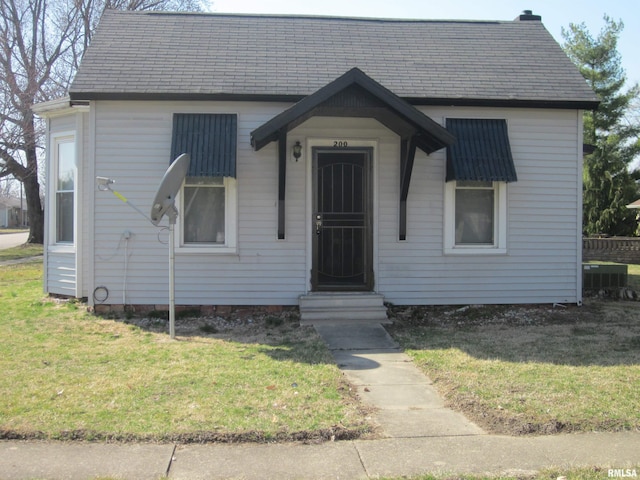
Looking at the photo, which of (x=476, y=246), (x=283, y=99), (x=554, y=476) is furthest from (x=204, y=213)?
(x=554, y=476)

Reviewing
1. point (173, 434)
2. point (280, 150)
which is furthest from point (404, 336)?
point (173, 434)

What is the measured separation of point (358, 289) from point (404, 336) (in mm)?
1748

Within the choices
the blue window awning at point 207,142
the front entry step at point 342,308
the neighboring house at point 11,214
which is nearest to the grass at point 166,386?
the front entry step at point 342,308

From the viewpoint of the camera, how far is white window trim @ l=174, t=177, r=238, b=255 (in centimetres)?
914

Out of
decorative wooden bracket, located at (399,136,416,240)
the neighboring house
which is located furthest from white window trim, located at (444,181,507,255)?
the neighboring house

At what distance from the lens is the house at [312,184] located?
9055mm

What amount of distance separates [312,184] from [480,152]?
8.89 ft

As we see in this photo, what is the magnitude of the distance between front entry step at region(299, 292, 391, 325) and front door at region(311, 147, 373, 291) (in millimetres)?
498

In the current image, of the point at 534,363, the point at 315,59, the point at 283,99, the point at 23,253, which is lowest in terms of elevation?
the point at 534,363

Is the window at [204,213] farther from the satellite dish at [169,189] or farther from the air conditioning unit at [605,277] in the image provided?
the air conditioning unit at [605,277]

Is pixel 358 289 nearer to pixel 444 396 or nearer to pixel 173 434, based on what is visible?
pixel 444 396

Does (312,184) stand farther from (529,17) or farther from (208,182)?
(529,17)

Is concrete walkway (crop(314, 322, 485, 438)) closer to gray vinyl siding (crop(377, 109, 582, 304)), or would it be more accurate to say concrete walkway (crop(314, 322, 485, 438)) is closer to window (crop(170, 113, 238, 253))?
gray vinyl siding (crop(377, 109, 582, 304))

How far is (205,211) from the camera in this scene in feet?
30.7
